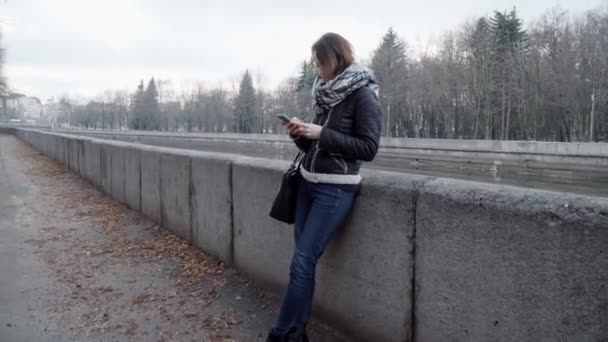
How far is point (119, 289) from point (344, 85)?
333 centimetres

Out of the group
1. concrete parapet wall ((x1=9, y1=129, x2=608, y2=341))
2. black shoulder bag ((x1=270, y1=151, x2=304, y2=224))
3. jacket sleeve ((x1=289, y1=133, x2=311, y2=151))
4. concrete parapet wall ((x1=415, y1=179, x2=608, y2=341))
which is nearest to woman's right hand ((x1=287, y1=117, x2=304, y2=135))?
jacket sleeve ((x1=289, y1=133, x2=311, y2=151))

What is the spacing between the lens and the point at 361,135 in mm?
2762

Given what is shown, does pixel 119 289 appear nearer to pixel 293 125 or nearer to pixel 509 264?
pixel 293 125

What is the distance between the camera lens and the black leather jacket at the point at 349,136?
2715 millimetres

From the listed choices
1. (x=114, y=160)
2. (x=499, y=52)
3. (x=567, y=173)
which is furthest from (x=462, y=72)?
(x=114, y=160)

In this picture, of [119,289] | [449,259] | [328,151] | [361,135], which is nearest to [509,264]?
[449,259]

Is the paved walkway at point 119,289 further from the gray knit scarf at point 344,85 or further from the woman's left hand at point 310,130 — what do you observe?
the gray knit scarf at point 344,85

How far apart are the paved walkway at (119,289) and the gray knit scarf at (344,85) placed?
1.78 metres

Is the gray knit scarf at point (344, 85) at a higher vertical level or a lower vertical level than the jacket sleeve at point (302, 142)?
higher

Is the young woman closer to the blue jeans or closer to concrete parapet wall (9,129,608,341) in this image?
the blue jeans

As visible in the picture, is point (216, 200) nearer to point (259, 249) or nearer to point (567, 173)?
point (259, 249)

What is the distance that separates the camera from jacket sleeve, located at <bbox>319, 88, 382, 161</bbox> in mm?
2705

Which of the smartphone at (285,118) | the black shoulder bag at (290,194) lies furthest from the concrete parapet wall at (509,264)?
the smartphone at (285,118)

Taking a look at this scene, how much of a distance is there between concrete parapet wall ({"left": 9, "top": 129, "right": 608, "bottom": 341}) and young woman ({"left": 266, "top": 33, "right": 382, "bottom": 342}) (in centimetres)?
31
